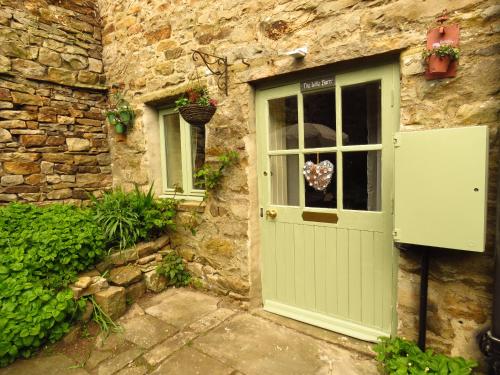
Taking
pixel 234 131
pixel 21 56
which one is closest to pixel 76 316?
pixel 234 131

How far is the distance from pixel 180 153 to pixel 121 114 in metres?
0.94

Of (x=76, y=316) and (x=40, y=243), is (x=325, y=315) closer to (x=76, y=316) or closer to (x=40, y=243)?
(x=76, y=316)

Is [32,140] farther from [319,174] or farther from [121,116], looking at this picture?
[319,174]

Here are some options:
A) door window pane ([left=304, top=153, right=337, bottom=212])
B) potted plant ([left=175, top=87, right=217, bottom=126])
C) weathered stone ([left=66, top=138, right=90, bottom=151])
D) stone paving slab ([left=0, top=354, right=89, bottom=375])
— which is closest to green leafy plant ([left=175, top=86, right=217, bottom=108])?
potted plant ([left=175, top=87, right=217, bottom=126])

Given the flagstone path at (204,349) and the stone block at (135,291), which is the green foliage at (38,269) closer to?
the flagstone path at (204,349)

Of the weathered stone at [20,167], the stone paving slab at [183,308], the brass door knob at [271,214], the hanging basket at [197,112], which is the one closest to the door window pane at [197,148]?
the hanging basket at [197,112]

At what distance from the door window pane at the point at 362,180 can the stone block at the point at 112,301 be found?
2.23 meters

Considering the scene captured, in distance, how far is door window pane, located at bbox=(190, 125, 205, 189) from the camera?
343cm

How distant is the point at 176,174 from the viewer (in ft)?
12.7

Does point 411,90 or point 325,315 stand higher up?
point 411,90

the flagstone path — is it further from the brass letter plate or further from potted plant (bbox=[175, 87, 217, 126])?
potted plant (bbox=[175, 87, 217, 126])

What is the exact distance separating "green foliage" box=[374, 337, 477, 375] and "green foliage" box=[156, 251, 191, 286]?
2156mm

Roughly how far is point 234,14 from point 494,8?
1985mm

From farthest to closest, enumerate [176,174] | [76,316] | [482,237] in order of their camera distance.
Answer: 1. [176,174]
2. [76,316]
3. [482,237]
